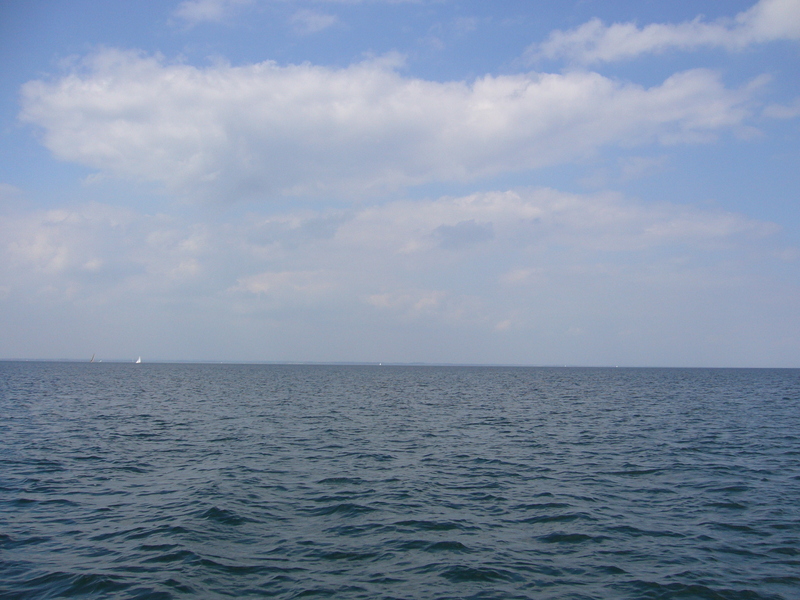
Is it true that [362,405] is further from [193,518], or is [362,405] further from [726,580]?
[726,580]

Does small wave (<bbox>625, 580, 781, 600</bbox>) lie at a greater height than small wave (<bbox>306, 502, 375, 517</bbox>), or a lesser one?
greater

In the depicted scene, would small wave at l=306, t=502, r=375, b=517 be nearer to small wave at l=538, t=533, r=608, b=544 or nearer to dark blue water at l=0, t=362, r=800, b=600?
dark blue water at l=0, t=362, r=800, b=600

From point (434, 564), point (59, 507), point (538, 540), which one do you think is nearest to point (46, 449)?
point (59, 507)

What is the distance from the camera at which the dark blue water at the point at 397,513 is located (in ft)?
48.7

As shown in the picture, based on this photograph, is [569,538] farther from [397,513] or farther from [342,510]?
[342,510]

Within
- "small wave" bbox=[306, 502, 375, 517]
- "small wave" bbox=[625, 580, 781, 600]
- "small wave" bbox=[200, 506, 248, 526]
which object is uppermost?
"small wave" bbox=[625, 580, 781, 600]

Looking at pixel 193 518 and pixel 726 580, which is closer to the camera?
pixel 726 580

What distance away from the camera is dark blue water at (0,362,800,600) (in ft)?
48.7

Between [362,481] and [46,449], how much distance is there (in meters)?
22.6

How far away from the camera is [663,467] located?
29312 mm

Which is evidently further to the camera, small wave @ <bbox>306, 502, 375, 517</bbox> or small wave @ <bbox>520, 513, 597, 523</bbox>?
small wave @ <bbox>306, 502, 375, 517</bbox>

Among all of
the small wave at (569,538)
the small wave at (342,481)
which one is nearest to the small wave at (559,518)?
the small wave at (569,538)

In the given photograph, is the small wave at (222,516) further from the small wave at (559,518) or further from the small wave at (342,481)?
the small wave at (559,518)

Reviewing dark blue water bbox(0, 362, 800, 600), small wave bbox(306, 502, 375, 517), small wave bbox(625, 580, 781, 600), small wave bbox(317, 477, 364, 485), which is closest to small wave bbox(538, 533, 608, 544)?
dark blue water bbox(0, 362, 800, 600)
